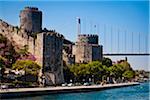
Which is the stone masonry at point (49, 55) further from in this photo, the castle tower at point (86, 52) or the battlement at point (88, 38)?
the battlement at point (88, 38)

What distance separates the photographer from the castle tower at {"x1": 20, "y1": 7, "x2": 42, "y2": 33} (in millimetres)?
60969

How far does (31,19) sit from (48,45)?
1495 cm

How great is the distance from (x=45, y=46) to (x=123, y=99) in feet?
46.0

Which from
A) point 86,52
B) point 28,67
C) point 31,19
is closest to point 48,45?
point 28,67

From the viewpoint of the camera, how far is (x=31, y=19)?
6134 centimetres

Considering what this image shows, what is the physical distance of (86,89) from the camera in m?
44.0

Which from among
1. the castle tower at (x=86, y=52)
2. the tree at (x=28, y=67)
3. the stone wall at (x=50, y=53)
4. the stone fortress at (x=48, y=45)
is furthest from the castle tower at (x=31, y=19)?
the tree at (x=28, y=67)

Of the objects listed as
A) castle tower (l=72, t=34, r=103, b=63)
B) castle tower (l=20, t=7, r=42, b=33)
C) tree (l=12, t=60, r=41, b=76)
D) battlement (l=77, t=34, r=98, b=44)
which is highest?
castle tower (l=20, t=7, r=42, b=33)

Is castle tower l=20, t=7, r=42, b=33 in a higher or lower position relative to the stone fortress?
higher

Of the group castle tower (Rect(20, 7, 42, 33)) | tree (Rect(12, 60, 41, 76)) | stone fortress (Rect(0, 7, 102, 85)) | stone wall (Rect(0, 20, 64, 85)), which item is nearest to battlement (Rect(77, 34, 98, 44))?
stone fortress (Rect(0, 7, 102, 85))

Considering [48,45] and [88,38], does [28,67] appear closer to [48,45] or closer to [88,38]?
[48,45]

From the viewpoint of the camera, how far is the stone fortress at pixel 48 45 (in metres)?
47.0

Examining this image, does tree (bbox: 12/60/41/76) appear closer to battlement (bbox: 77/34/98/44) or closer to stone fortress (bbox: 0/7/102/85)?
stone fortress (bbox: 0/7/102/85)

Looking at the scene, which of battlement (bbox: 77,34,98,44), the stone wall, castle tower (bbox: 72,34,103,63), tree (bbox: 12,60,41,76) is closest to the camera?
tree (bbox: 12,60,41,76)
